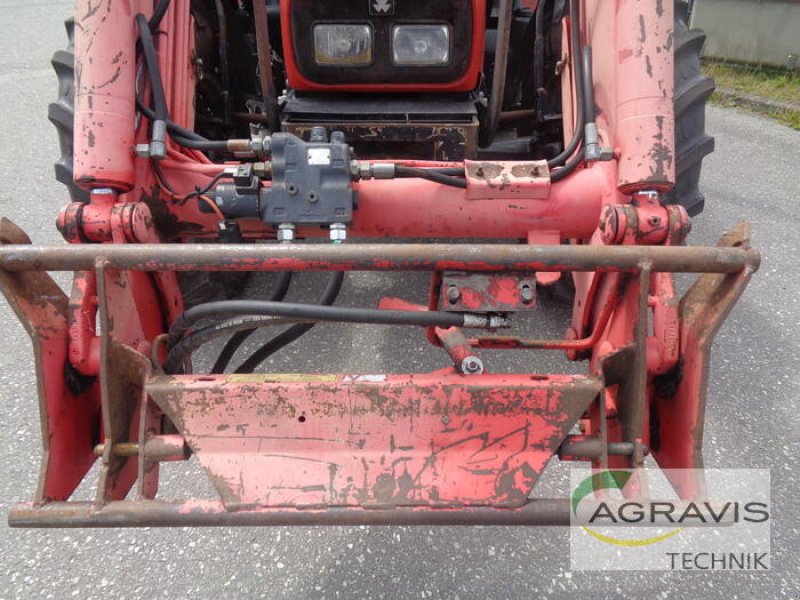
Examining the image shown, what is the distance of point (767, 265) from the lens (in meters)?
3.29

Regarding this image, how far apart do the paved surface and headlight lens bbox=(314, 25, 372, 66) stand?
3.96 feet

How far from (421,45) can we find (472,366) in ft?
3.94

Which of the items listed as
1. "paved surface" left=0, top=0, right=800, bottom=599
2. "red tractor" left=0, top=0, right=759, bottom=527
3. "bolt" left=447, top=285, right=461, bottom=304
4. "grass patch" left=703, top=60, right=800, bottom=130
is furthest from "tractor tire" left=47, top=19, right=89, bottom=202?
"grass patch" left=703, top=60, right=800, bottom=130

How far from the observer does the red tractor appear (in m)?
1.33

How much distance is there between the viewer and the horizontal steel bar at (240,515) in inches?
49.8

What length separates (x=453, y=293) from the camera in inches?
60.3

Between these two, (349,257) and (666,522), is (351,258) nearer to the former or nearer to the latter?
(349,257)

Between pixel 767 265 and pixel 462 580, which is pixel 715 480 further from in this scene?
pixel 767 265

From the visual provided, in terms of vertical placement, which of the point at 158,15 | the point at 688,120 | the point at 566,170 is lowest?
the point at 566,170

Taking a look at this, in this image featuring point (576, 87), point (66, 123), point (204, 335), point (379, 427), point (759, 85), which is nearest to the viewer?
point (379, 427)

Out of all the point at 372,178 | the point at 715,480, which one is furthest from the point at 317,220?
the point at 715,480

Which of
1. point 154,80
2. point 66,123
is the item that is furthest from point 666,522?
point 66,123

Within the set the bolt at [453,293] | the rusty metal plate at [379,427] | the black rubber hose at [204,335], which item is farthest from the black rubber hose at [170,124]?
the bolt at [453,293]

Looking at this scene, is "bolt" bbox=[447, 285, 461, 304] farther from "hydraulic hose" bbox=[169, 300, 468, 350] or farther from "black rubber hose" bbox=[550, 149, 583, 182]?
"black rubber hose" bbox=[550, 149, 583, 182]
